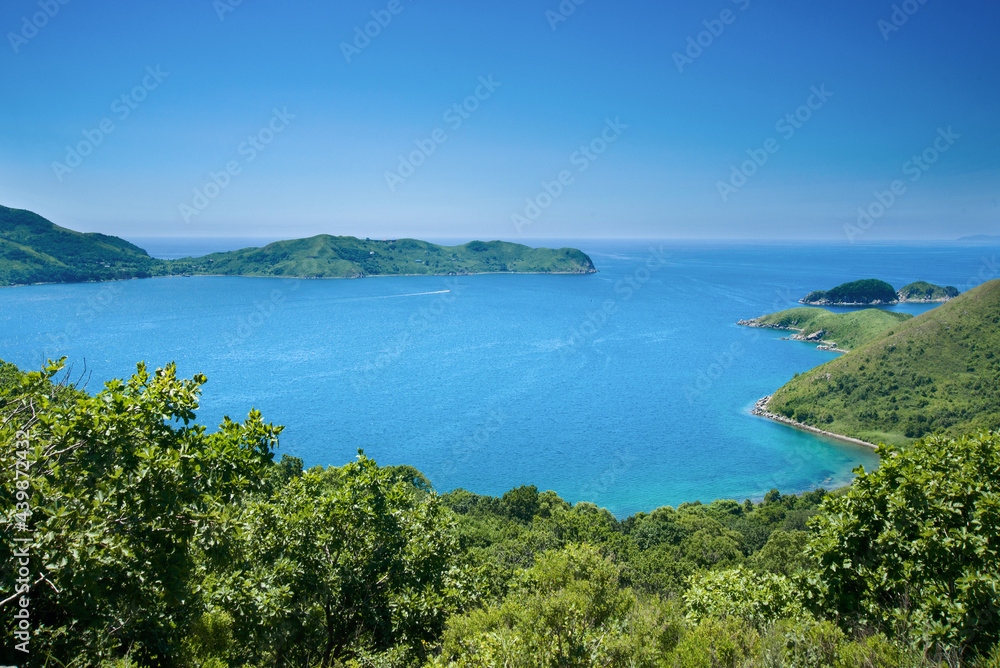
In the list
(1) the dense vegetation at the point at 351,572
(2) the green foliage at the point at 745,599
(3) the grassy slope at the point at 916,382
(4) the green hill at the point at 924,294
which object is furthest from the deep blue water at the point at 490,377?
(4) the green hill at the point at 924,294

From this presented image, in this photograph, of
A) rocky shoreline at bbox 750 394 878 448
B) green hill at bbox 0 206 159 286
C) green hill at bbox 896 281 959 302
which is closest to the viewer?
rocky shoreline at bbox 750 394 878 448

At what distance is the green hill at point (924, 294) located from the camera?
14588 centimetres

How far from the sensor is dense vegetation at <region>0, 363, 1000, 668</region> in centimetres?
529

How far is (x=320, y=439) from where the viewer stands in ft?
156

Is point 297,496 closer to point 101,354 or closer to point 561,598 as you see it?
point 561,598

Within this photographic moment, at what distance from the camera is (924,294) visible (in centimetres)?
14675

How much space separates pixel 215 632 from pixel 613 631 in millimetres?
5657

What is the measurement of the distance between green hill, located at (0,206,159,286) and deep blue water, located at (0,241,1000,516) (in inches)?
662

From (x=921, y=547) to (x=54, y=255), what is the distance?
20536 cm

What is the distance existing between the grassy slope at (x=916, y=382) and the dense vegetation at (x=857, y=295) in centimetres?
6945

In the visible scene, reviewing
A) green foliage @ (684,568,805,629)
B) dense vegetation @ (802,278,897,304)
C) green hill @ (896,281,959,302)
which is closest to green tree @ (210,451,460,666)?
green foliage @ (684,568,805,629)

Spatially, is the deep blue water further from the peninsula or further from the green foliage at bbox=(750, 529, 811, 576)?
the green foliage at bbox=(750, 529, 811, 576)
